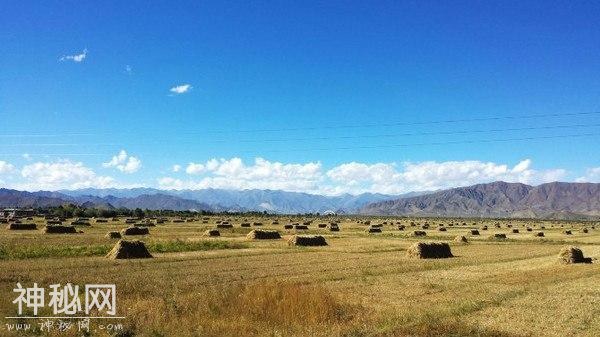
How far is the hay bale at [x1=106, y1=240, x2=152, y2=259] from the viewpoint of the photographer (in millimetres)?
34737

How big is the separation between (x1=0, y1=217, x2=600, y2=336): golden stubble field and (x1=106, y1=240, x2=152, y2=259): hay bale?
0.83 meters

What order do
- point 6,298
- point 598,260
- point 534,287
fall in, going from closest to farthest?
point 6,298 → point 534,287 → point 598,260

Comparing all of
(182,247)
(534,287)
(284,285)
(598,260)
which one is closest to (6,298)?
(284,285)

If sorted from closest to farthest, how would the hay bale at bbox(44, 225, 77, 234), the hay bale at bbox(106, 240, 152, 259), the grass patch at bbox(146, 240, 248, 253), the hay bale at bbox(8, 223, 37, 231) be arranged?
the hay bale at bbox(106, 240, 152, 259) < the grass patch at bbox(146, 240, 248, 253) < the hay bale at bbox(44, 225, 77, 234) < the hay bale at bbox(8, 223, 37, 231)

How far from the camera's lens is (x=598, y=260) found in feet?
124

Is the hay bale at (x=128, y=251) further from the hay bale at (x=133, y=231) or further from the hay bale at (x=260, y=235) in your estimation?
the hay bale at (x=133, y=231)

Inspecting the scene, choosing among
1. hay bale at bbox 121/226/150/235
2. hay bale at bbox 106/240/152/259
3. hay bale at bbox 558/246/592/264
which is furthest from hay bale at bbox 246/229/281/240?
hay bale at bbox 558/246/592/264

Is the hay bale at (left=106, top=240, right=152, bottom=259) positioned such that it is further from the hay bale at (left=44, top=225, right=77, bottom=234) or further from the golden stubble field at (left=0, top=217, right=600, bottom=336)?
the hay bale at (left=44, top=225, right=77, bottom=234)

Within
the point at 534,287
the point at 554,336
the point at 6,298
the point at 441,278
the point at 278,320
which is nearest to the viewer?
the point at 554,336

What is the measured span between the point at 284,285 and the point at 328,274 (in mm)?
8743

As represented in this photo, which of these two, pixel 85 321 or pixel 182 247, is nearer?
pixel 85 321

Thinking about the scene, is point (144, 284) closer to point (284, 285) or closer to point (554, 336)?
point (284, 285)

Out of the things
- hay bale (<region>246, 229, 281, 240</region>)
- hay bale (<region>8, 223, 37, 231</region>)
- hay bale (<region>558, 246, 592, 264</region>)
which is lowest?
hay bale (<region>558, 246, 592, 264</region>)

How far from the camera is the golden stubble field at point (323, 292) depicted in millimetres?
16016
